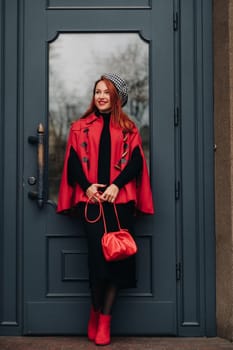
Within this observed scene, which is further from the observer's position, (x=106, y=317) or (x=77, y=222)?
(x=77, y=222)

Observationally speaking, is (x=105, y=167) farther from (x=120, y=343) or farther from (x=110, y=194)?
(x=120, y=343)

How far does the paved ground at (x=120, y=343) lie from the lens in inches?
155

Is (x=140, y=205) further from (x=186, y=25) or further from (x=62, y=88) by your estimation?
(x=186, y=25)

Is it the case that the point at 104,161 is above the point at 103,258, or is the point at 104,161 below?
above

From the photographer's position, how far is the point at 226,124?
4.07 metres

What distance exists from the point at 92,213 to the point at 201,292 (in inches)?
39.7

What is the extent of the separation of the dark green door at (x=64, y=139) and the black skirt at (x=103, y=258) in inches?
10.6

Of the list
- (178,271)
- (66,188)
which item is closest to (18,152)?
(66,188)

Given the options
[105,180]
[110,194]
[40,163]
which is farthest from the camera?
[40,163]

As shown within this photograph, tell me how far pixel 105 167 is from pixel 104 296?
0.89 m

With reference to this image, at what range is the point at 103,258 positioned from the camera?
3.92 m

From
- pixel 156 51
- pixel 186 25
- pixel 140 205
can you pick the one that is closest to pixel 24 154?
pixel 140 205

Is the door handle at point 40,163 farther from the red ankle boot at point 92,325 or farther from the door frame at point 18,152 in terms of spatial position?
the red ankle boot at point 92,325

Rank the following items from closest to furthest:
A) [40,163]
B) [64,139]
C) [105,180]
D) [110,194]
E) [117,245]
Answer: [117,245] < [110,194] < [105,180] < [40,163] < [64,139]
